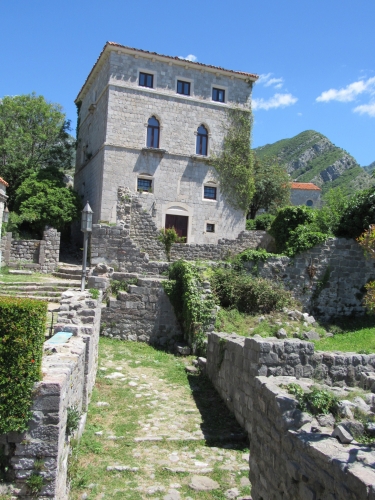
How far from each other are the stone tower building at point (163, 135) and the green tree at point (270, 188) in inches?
540

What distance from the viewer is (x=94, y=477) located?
6008 millimetres

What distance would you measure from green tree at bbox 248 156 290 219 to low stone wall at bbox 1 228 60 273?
2289 cm

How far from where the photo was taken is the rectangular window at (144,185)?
81.9 ft

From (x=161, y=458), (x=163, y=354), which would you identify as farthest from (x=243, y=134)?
(x=161, y=458)

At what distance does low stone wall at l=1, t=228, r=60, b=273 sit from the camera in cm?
2116

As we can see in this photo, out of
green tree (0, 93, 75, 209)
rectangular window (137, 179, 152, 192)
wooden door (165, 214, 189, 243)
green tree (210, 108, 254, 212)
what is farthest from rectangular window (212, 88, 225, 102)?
green tree (0, 93, 75, 209)

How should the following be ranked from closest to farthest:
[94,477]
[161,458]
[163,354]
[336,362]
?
[94,477]
[161,458]
[336,362]
[163,354]

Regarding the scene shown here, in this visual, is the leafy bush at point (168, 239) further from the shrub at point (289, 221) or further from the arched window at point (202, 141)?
the arched window at point (202, 141)

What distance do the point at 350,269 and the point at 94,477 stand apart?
49.2 ft

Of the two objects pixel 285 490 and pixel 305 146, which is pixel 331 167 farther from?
pixel 285 490

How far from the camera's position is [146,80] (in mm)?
25094

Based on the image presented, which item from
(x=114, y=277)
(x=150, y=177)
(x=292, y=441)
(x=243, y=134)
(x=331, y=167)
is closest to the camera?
(x=292, y=441)

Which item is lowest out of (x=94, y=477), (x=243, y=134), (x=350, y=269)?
(x=94, y=477)

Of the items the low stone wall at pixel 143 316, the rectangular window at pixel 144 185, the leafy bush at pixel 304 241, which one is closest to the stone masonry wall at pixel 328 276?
the leafy bush at pixel 304 241
